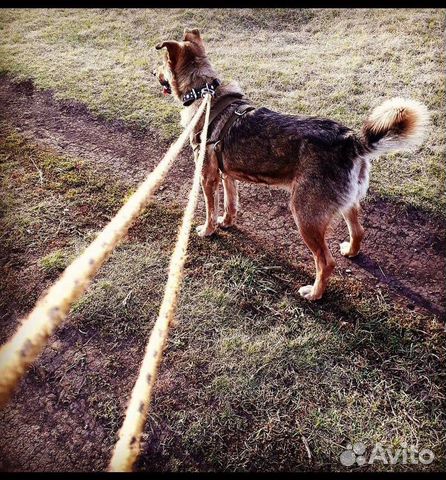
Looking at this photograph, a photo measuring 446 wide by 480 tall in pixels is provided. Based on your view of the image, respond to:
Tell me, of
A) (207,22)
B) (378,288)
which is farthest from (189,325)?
(207,22)

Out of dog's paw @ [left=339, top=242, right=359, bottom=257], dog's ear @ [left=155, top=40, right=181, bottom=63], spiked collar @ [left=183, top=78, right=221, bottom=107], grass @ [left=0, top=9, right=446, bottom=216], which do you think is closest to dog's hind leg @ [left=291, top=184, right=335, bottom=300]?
dog's paw @ [left=339, top=242, right=359, bottom=257]

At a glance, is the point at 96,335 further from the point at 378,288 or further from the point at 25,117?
the point at 25,117

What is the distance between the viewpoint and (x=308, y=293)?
425cm

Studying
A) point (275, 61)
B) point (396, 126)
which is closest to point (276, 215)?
point (396, 126)

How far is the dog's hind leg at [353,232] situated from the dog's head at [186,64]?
2455 mm

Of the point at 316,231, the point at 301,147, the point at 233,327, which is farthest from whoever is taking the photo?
the point at 233,327

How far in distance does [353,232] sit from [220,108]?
2.21 metres

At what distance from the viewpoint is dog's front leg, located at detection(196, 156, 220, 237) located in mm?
4574

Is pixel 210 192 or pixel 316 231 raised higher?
pixel 210 192

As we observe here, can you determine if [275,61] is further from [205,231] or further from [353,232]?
[353,232]

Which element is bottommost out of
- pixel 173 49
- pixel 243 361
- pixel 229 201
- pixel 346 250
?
pixel 243 361

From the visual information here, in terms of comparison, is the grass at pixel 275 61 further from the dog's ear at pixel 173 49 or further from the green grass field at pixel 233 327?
the dog's ear at pixel 173 49

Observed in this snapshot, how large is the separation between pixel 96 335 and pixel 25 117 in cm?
573

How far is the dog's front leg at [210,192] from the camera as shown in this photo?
15.0 feet
